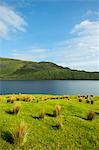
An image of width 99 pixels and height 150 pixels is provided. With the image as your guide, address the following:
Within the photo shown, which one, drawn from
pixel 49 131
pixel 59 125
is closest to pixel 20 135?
pixel 49 131

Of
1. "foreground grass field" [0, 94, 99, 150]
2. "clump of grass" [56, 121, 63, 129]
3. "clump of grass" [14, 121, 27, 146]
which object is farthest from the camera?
"clump of grass" [56, 121, 63, 129]

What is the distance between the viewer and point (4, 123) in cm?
1895

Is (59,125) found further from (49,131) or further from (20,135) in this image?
(20,135)

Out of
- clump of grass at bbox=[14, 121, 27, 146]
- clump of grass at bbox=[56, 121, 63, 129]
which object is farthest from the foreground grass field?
clump of grass at bbox=[14, 121, 27, 146]

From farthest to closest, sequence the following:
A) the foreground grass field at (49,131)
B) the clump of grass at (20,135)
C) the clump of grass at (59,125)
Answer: the clump of grass at (59,125)
the foreground grass field at (49,131)
the clump of grass at (20,135)

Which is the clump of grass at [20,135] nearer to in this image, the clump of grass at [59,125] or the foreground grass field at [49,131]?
the foreground grass field at [49,131]

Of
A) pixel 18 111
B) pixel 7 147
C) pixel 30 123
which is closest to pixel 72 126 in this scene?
pixel 30 123

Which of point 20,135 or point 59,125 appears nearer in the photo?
point 20,135

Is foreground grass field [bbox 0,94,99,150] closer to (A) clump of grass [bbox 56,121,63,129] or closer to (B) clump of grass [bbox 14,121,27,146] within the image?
(A) clump of grass [bbox 56,121,63,129]

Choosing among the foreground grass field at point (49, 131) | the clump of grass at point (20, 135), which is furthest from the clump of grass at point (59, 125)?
the clump of grass at point (20, 135)

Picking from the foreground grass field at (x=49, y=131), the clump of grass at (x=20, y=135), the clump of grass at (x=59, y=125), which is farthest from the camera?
the clump of grass at (x=59, y=125)

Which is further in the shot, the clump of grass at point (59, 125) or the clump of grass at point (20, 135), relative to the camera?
the clump of grass at point (59, 125)

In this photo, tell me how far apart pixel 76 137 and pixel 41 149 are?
3.45 meters

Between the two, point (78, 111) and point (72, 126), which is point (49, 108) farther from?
point (72, 126)
